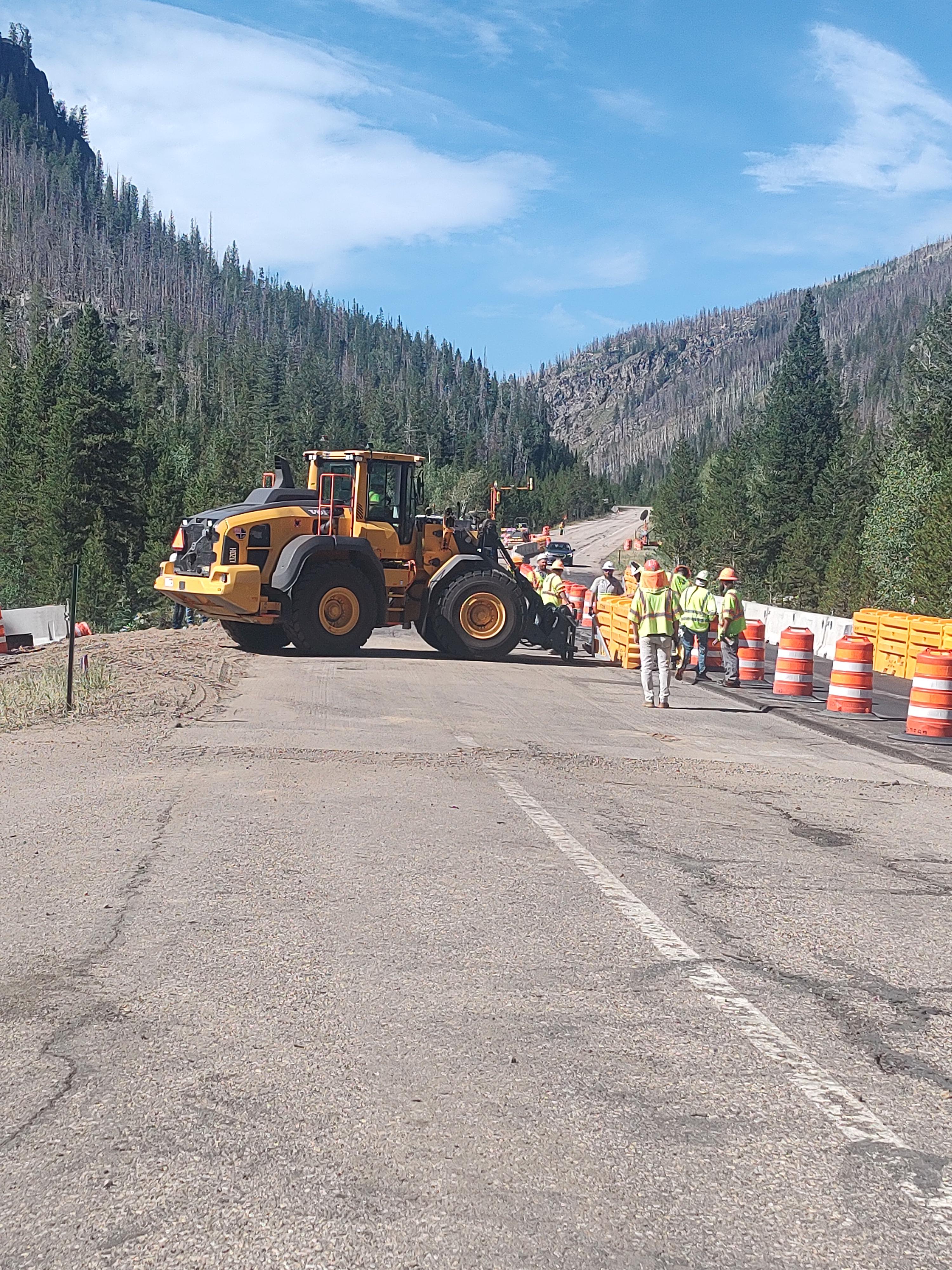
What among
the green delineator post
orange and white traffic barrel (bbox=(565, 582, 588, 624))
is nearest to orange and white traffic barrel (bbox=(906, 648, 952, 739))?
the green delineator post

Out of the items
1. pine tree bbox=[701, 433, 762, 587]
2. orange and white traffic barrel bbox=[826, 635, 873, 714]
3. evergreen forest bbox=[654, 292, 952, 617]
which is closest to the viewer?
orange and white traffic barrel bbox=[826, 635, 873, 714]

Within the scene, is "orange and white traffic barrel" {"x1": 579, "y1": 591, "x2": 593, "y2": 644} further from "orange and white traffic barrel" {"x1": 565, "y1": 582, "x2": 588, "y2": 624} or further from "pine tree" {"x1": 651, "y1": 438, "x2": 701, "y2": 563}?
"pine tree" {"x1": 651, "y1": 438, "x2": 701, "y2": 563}

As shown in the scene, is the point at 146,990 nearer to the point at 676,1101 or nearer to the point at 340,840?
the point at 676,1101

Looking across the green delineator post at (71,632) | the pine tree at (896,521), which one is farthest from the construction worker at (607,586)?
the pine tree at (896,521)

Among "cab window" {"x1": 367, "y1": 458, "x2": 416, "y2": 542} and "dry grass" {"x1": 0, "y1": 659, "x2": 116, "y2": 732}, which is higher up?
"cab window" {"x1": 367, "y1": 458, "x2": 416, "y2": 542}

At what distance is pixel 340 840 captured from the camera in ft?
26.2

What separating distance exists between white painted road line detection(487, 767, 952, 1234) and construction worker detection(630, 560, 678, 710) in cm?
922

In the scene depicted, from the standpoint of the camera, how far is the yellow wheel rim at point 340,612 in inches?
819

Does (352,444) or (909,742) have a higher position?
(352,444)

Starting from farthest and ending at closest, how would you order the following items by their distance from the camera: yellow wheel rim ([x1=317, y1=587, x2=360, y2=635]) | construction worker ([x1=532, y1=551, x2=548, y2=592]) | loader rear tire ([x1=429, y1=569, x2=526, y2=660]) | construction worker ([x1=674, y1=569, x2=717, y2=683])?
construction worker ([x1=532, y1=551, x2=548, y2=592])
construction worker ([x1=674, y1=569, x2=717, y2=683])
loader rear tire ([x1=429, y1=569, x2=526, y2=660])
yellow wheel rim ([x1=317, y1=587, x2=360, y2=635])

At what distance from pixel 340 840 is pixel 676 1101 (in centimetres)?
411

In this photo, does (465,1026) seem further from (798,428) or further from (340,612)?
(798,428)

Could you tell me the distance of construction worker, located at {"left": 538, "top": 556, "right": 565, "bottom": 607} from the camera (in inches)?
998

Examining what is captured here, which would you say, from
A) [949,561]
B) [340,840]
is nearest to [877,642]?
[949,561]
